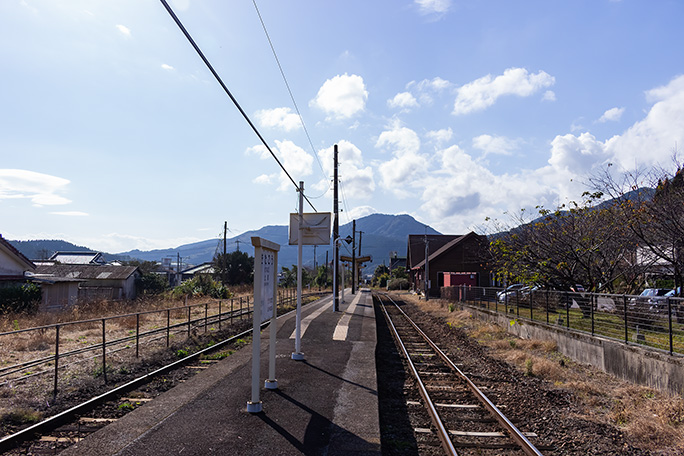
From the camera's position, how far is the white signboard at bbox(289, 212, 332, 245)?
1161 centimetres

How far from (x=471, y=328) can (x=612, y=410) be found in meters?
13.0

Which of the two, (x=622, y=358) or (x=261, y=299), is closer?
(x=261, y=299)

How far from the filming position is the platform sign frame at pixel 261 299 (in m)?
7.09

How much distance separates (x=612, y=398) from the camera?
9086mm

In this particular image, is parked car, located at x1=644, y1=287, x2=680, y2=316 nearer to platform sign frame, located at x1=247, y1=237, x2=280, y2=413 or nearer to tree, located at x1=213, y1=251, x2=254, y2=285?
platform sign frame, located at x1=247, y1=237, x2=280, y2=413

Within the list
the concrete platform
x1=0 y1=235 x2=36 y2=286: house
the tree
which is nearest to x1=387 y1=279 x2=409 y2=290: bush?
the tree

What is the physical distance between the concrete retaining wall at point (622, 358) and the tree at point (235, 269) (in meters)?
43.8

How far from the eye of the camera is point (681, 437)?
6543mm

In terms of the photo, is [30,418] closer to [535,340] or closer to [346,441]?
[346,441]

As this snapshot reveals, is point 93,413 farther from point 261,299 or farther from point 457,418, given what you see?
point 457,418

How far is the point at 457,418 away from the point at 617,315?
21.6 feet

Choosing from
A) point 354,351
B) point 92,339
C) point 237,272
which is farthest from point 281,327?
point 237,272

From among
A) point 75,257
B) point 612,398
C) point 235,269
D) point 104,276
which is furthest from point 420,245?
point 75,257

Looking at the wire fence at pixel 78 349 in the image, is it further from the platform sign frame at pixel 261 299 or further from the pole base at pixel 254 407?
the pole base at pixel 254 407
